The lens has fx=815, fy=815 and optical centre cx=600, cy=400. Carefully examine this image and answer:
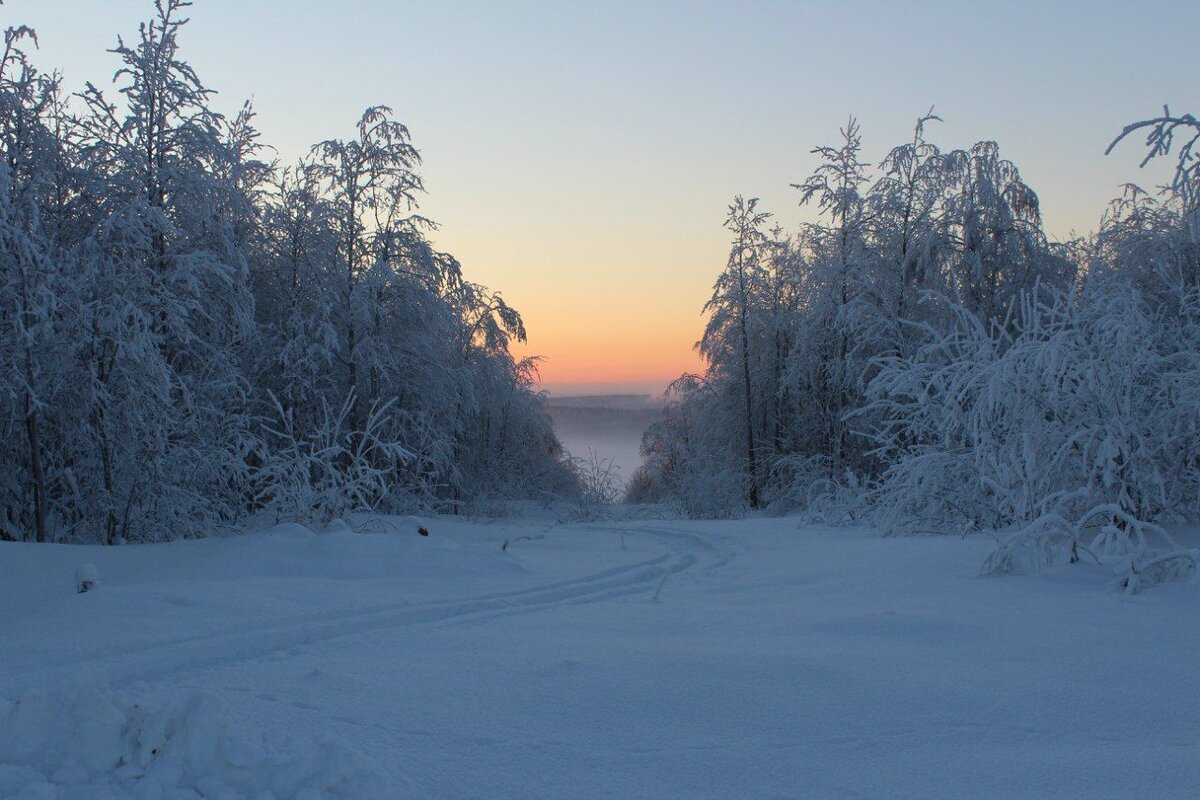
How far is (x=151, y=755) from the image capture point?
2.77 meters

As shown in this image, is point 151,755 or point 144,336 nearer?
point 151,755

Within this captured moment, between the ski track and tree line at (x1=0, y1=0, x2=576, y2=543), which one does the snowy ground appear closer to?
the ski track

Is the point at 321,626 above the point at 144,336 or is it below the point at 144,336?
below

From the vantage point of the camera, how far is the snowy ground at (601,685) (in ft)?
8.98

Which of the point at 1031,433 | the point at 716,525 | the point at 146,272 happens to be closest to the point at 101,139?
the point at 146,272

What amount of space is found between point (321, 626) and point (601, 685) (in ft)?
7.35

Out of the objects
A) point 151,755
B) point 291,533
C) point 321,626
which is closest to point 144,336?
point 291,533

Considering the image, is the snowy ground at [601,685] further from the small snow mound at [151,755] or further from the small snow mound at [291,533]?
the small snow mound at [291,533]

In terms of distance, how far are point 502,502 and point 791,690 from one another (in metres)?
18.1

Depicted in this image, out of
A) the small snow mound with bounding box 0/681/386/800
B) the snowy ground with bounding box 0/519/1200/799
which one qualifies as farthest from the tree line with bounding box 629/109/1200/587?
the small snow mound with bounding box 0/681/386/800

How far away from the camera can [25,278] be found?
32.6 feet

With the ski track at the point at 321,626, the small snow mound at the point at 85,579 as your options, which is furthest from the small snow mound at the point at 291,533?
the ski track at the point at 321,626

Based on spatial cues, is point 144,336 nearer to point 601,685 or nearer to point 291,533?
point 291,533

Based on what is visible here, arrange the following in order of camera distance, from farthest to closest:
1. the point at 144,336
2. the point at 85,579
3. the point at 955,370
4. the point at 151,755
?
the point at 144,336
the point at 955,370
the point at 85,579
the point at 151,755
